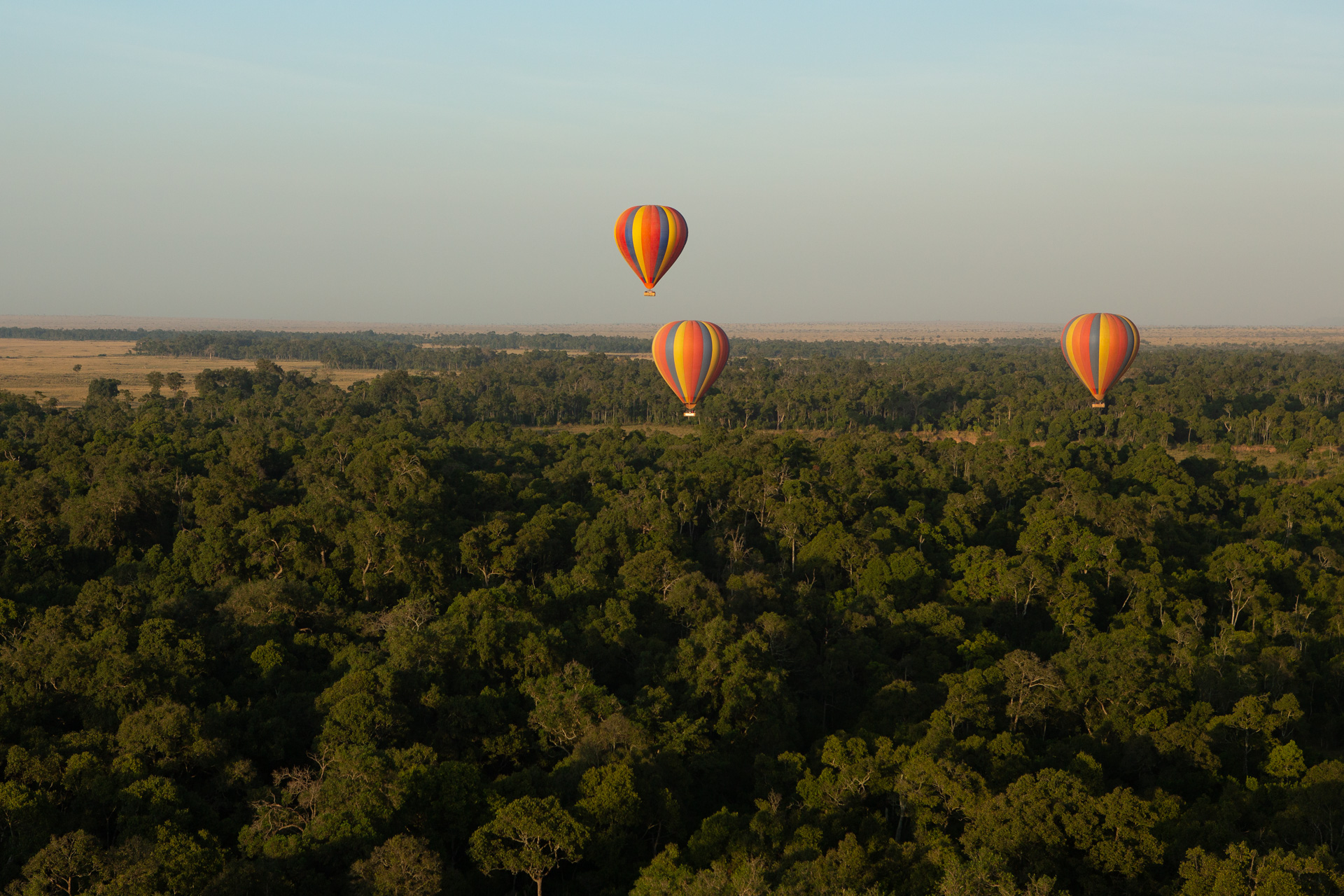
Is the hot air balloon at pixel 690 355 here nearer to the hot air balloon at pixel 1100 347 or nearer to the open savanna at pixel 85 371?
the hot air balloon at pixel 1100 347

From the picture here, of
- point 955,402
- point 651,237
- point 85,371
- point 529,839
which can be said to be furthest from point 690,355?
point 85,371

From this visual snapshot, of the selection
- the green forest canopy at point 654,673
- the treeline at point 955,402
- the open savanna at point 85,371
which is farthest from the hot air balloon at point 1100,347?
the open savanna at point 85,371

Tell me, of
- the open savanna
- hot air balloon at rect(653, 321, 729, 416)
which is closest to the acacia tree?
hot air balloon at rect(653, 321, 729, 416)

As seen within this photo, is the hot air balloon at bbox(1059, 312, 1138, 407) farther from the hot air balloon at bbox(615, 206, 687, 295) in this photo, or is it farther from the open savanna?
the open savanna

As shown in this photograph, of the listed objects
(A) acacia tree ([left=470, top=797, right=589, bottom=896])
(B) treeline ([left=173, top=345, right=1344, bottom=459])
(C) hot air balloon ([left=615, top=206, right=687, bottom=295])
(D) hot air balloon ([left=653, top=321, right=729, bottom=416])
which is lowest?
(A) acacia tree ([left=470, top=797, right=589, bottom=896])

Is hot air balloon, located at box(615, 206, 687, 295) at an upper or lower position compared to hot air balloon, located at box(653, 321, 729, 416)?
upper

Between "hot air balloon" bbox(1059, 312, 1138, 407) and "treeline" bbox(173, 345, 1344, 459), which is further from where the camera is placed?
"treeline" bbox(173, 345, 1344, 459)
